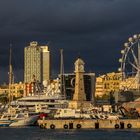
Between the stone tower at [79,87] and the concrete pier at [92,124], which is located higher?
the stone tower at [79,87]

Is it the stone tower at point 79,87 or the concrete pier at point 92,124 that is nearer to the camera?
the concrete pier at point 92,124

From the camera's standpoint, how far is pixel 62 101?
19412 cm

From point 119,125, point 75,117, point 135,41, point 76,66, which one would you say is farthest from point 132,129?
point 135,41

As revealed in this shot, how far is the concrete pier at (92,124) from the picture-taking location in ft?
432

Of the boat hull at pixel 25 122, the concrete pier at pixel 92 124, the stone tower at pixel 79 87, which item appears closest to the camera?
the concrete pier at pixel 92 124

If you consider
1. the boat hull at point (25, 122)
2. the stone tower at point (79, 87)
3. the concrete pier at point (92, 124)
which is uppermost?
the stone tower at point (79, 87)

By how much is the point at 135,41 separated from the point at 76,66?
35.7m

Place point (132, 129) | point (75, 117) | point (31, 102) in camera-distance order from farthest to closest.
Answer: point (31, 102), point (75, 117), point (132, 129)

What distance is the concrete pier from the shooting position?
132m

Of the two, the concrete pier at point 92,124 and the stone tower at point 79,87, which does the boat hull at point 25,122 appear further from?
the concrete pier at point 92,124

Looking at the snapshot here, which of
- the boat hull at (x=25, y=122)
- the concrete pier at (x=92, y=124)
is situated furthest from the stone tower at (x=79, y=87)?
the concrete pier at (x=92, y=124)


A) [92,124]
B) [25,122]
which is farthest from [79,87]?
[92,124]

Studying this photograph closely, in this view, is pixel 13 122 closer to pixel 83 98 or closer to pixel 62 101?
pixel 83 98

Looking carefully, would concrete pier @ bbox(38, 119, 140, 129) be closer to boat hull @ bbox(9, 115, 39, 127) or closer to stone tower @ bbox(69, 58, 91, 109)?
stone tower @ bbox(69, 58, 91, 109)
